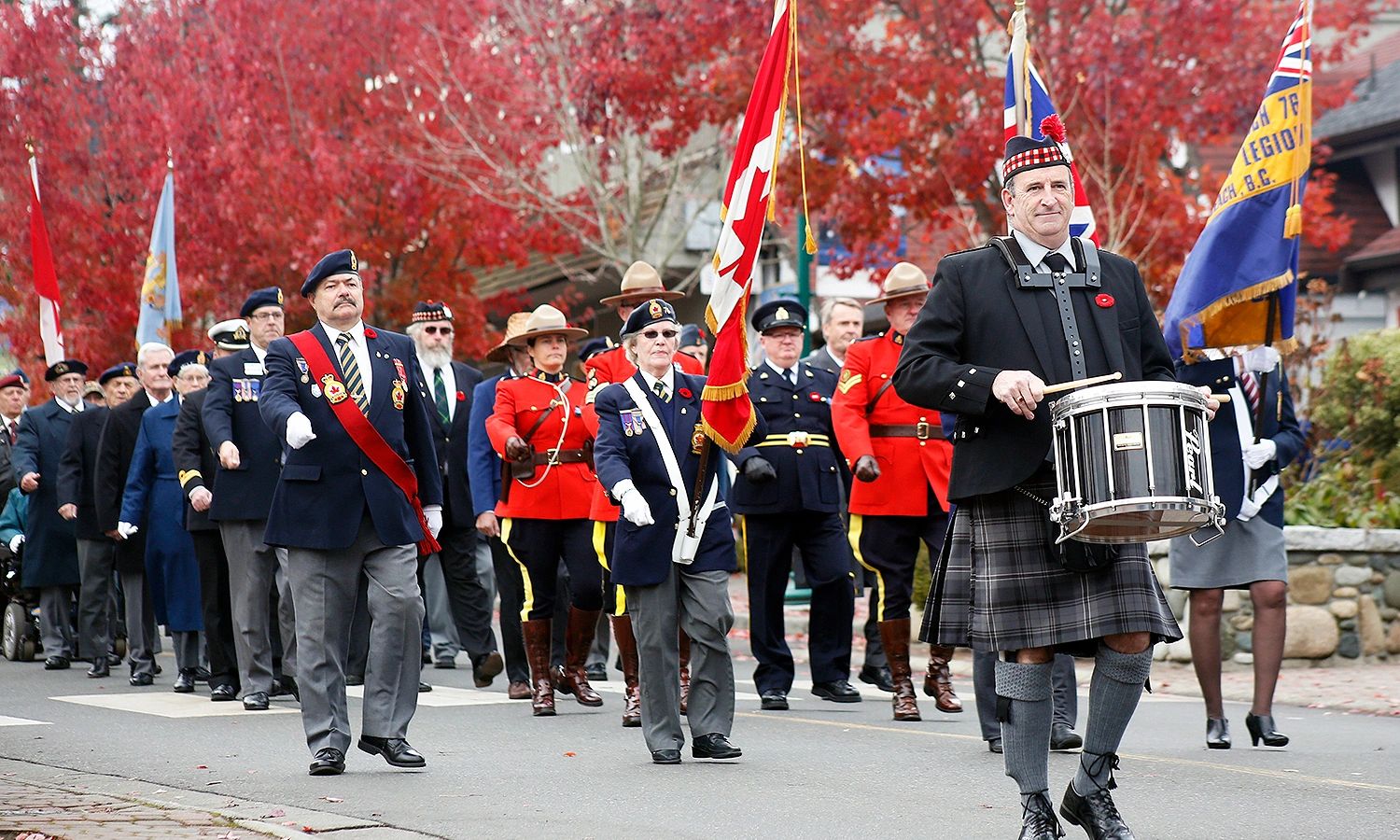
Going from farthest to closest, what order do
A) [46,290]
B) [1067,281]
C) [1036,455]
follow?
[46,290], [1067,281], [1036,455]

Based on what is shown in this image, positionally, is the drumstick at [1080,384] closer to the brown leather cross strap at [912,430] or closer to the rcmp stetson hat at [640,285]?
the brown leather cross strap at [912,430]

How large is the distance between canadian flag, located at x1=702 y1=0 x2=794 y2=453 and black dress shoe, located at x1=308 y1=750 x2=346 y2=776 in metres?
2.08

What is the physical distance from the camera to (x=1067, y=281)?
5898 millimetres

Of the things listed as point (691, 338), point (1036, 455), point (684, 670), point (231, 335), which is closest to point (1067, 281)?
point (1036, 455)

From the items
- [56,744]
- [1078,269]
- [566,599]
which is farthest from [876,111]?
[1078,269]

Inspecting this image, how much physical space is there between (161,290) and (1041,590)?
41.9ft

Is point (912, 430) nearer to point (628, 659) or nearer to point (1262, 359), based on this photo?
point (628, 659)

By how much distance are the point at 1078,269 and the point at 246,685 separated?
6.38 meters

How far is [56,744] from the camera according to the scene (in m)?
9.00

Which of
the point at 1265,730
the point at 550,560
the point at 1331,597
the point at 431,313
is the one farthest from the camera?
the point at 431,313

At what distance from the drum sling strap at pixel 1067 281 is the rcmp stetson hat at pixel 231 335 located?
634 cm

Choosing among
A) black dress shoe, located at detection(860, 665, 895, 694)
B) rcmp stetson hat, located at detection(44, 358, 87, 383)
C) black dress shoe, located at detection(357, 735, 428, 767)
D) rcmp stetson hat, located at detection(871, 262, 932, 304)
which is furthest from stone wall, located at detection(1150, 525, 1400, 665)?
rcmp stetson hat, located at detection(44, 358, 87, 383)

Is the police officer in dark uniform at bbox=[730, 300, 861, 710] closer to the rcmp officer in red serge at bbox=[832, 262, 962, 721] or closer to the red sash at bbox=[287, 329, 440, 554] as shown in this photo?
the rcmp officer in red serge at bbox=[832, 262, 962, 721]

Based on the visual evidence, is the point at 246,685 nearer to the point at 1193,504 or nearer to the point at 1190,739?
the point at 1190,739
